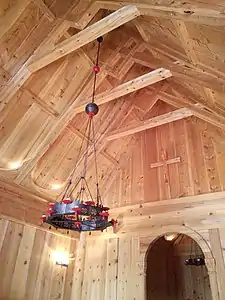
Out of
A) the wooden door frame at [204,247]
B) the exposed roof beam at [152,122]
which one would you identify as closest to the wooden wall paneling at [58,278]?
the wooden door frame at [204,247]

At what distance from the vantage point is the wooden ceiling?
356cm

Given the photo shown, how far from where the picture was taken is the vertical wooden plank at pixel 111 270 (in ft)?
17.1

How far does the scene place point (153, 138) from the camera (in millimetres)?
6422

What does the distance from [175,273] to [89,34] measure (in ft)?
21.3

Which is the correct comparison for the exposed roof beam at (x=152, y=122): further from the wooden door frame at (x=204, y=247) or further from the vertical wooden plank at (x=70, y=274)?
the vertical wooden plank at (x=70, y=274)

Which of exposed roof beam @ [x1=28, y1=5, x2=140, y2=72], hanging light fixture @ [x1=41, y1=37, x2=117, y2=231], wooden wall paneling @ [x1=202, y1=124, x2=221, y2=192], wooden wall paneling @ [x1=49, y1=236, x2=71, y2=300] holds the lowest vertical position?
wooden wall paneling @ [x1=49, y1=236, x2=71, y2=300]

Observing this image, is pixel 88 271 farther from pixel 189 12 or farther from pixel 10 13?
pixel 189 12

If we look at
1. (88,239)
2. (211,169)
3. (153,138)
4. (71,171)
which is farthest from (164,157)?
(88,239)

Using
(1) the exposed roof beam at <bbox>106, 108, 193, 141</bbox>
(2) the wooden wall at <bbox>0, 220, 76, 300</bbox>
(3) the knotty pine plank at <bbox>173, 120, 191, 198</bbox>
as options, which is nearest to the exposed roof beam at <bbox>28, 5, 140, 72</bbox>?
(1) the exposed roof beam at <bbox>106, 108, 193, 141</bbox>

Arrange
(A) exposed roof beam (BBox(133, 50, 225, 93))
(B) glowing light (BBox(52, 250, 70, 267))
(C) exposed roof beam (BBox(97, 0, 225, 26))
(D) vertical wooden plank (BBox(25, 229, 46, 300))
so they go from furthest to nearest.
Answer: (B) glowing light (BBox(52, 250, 70, 267)) → (D) vertical wooden plank (BBox(25, 229, 46, 300)) → (A) exposed roof beam (BBox(133, 50, 225, 93)) → (C) exposed roof beam (BBox(97, 0, 225, 26))

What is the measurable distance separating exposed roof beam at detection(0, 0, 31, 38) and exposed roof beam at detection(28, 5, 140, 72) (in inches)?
22.1

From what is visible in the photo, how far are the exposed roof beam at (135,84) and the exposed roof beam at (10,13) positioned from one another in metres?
1.81

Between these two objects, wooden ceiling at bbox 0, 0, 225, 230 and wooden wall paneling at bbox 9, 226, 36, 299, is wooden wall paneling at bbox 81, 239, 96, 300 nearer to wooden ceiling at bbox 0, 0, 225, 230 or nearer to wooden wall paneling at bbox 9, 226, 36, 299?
wooden ceiling at bbox 0, 0, 225, 230

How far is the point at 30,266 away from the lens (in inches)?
191
